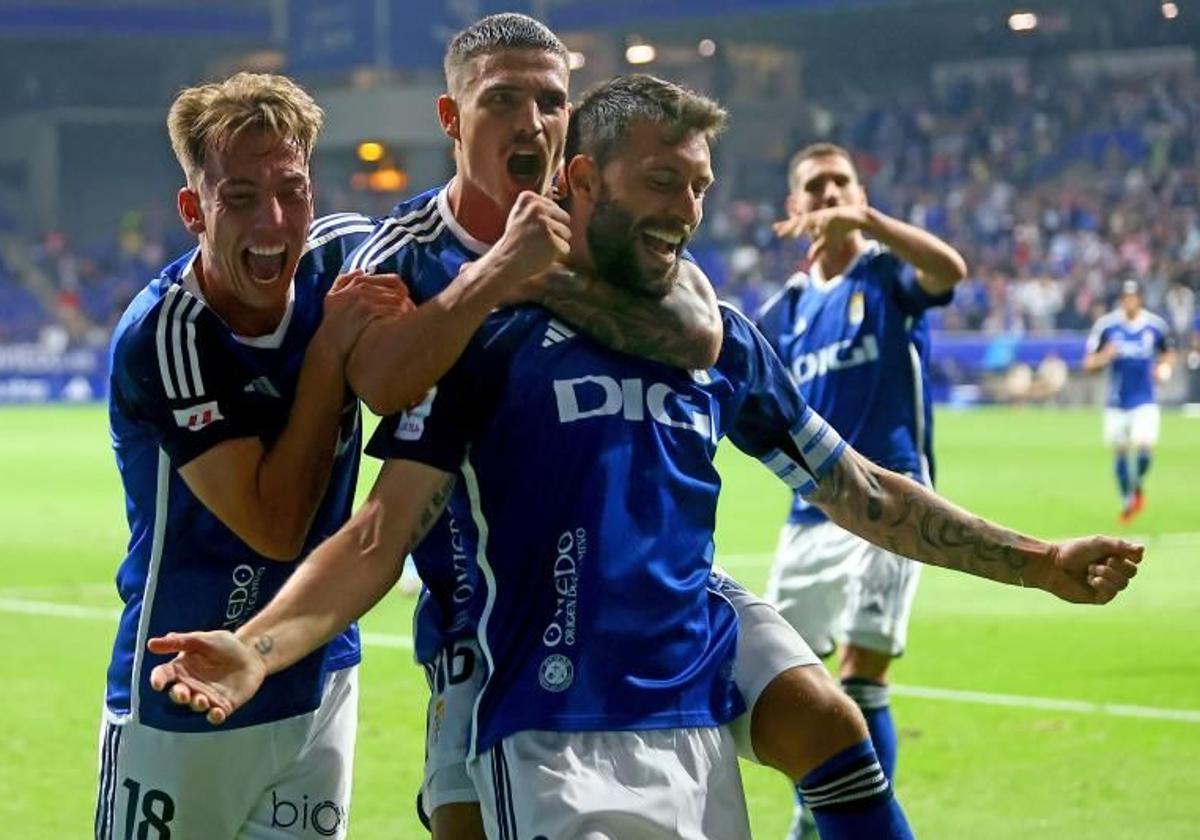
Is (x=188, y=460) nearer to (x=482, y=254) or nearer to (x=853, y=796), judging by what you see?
(x=482, y=254)

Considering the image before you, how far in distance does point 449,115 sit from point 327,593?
1621 millimetres

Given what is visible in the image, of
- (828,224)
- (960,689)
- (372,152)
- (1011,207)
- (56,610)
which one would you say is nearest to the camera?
(828,224)

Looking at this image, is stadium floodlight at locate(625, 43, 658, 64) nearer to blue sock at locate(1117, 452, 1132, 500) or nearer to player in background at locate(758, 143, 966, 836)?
blue sock at locate(1117, 452, 1132, 500)

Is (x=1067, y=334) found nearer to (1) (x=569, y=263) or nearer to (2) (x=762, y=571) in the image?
(2) (x=762, y=571)

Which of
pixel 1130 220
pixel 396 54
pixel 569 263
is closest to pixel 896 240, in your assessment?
pixel 569 263

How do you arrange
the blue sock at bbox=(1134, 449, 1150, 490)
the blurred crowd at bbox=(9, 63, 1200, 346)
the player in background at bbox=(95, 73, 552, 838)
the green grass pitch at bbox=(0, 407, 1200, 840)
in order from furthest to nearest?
1. the blurred crowd at bbox=(9, 63, 1200, 346)
2. the blue sock at bbox=(1134, 449, 1150, 490)
3. the green grass pitch at bbox=(0, 407, 1200, 840)
4. the player in background at bbox=(95, 73, 552, 838)

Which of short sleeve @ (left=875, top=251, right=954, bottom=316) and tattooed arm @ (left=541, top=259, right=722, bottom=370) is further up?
short sleeve @ (left=875, top=251, right=954, bottom=316)

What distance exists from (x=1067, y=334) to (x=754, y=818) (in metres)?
32.0

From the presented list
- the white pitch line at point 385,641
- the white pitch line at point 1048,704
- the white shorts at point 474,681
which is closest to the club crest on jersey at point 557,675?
the white shorts at point 474,681

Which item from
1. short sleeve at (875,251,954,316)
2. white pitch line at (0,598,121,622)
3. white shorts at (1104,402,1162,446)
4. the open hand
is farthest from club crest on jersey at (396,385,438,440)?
white shorts at (1104,402,1162,446)

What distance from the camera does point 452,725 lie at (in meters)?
4.60

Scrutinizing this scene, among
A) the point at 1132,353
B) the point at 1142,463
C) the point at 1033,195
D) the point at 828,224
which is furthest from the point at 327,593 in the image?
the point at 1033,195

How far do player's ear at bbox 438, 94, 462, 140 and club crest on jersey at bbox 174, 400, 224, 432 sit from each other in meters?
1.06

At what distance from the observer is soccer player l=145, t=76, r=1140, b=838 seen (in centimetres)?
398
